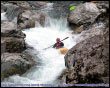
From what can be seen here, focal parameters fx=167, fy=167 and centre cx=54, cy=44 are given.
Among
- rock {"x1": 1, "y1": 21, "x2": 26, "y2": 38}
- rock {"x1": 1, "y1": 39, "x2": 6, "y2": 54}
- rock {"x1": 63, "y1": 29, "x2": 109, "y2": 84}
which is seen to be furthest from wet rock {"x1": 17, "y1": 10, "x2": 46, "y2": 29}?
rock {"x1": 63, "y1": 29, "x2": 109, "y2": 84}

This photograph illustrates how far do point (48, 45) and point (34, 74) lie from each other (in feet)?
12.1

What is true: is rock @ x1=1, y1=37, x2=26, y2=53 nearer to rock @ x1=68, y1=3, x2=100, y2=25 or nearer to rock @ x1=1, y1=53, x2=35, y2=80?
rock @ x1=1, y1=53, x2=35, y2=80

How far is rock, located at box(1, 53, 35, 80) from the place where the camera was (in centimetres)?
645

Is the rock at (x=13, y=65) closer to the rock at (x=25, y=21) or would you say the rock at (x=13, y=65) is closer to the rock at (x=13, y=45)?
the rock at (x=13, y=45)

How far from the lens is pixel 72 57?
5.13m

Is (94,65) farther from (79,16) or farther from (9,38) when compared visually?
(79,16)

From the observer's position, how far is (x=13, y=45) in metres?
8.20

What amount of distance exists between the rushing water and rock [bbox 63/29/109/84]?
5.33 feet

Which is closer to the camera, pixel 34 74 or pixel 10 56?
pixel 34 74

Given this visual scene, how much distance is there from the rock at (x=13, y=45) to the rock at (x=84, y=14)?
16.3 feet

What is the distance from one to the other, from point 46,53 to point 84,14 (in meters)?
4.69

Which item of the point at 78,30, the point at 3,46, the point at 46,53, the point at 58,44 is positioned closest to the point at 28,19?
the point at 78,30

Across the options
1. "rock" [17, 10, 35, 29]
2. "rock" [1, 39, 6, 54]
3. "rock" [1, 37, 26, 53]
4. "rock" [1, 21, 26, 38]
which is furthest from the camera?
"rock" [17, 10, 35, 29]

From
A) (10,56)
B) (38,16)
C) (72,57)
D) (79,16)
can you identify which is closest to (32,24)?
(38,16)
